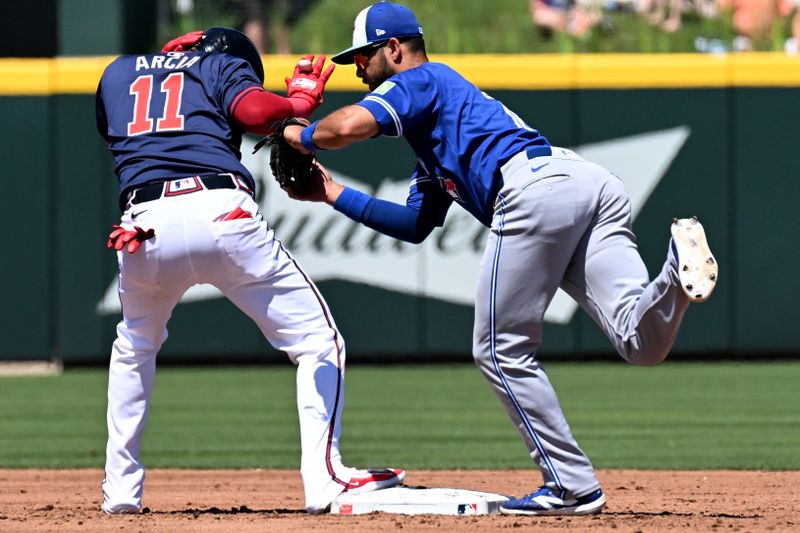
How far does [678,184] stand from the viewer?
1316 cm

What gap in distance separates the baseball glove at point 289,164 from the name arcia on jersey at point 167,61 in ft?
1.31

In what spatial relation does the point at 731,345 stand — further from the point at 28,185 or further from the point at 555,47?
the point at 28,185

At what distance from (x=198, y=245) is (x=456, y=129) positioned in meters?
1.00

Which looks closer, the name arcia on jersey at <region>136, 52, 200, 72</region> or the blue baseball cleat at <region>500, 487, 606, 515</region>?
the blue baseball cleat at <region>500, 487, 606, 515</region>

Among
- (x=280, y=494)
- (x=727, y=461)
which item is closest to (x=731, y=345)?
(x=727, y=461)

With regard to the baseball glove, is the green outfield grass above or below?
below

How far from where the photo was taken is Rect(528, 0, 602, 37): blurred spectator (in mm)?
14491

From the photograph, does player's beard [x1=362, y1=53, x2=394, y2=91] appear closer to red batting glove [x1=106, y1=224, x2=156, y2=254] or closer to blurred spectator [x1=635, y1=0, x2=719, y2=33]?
red batting glove [x1=106, y1=224, x2=156, y2=254]

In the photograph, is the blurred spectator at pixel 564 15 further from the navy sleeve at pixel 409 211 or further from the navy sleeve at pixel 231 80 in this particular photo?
the navy sleeve at pixel 231 80

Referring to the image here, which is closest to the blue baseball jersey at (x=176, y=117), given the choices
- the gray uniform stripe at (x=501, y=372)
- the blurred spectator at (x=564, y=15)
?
the gray uniform stripe at (x=501, y=372)

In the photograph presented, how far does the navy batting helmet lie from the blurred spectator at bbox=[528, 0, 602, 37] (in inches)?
358

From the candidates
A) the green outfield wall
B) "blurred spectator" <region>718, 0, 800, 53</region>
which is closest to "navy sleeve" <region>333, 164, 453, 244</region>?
the green outfield wall

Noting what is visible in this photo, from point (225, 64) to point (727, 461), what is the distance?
369 centimetres

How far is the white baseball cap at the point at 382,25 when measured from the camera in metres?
5.18
